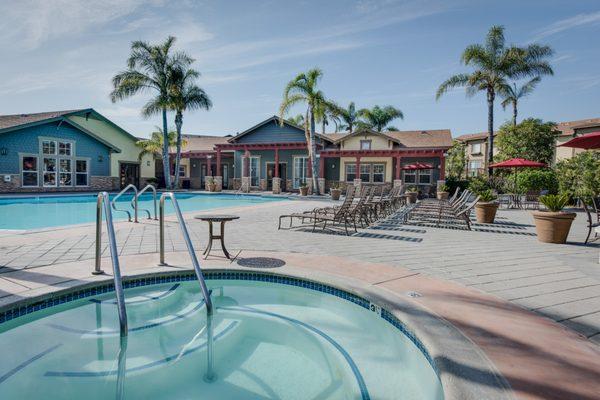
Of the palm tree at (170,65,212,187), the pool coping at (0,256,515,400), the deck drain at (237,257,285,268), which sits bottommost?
the pool coping at (0,256,515,400)

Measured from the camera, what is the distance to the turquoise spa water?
2617 mm

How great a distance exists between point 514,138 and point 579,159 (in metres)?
13.1

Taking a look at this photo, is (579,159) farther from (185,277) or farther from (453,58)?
(185,277)

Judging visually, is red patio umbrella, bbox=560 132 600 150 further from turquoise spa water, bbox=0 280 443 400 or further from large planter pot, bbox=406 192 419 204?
large planter pot, bbox=406 192 419 204

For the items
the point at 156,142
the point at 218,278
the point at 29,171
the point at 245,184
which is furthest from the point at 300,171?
the point at 218,278

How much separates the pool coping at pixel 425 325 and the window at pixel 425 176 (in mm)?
21218

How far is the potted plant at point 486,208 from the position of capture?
9867 millimetres

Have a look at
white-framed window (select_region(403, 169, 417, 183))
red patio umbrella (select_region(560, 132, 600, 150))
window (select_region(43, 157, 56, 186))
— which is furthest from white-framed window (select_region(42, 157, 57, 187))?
red patio umbrella (select_region(560, 132, 600, 150))

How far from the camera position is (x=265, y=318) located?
3869 mm

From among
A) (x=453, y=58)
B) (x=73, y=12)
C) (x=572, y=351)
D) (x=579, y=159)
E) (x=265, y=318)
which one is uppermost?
(x=453, y=58)

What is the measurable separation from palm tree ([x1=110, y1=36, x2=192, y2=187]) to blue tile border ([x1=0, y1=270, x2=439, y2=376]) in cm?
2299

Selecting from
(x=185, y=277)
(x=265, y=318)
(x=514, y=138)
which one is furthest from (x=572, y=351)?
(x=514, y=138)

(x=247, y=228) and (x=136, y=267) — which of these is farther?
(x=247, y=228)

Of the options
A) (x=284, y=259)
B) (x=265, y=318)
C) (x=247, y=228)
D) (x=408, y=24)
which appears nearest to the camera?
(x=265, y=318)
